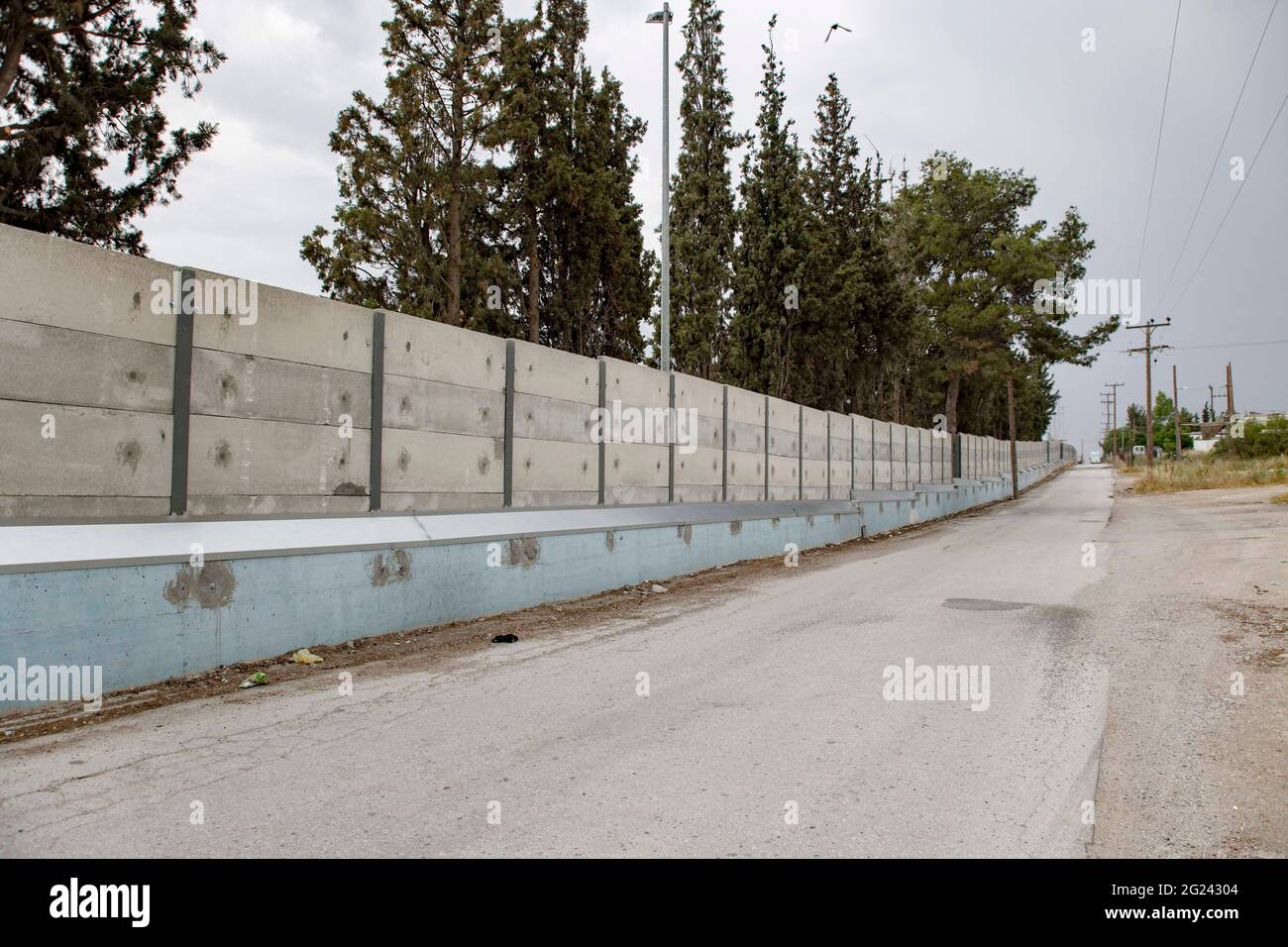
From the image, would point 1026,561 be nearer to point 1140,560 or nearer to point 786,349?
point 1140,560

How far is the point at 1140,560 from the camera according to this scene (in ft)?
41.9

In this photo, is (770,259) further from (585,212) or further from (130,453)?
(130,453)

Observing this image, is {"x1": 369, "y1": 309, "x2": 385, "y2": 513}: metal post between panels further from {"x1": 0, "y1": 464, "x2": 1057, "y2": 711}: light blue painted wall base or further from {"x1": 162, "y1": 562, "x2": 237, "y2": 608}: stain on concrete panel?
{"x1": 162, "y1": 562, "x2": 237, "y2": 608}: stain on concrete panel

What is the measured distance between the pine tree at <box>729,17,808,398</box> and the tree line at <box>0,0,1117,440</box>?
3.3 inches

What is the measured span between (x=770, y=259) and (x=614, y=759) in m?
26.3

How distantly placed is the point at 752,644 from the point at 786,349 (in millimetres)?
23261

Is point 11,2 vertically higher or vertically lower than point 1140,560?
higher

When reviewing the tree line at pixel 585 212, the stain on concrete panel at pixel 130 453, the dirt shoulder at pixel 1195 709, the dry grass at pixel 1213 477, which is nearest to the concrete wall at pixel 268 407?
the stain on concrete panel at pixel 130 453

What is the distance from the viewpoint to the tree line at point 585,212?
20.1m

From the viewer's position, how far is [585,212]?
98.3ft

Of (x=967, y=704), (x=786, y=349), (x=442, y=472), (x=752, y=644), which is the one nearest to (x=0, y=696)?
(x=442, y=472)

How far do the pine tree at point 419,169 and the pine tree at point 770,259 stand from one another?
Answer: 9344 mm

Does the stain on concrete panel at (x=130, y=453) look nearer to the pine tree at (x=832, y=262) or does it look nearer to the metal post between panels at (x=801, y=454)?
the metal post between panels at (x=801, y=454)

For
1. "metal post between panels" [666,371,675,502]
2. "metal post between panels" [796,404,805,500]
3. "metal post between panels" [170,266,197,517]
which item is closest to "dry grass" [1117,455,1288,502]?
"metal post between panels" [796,404,805,500]
